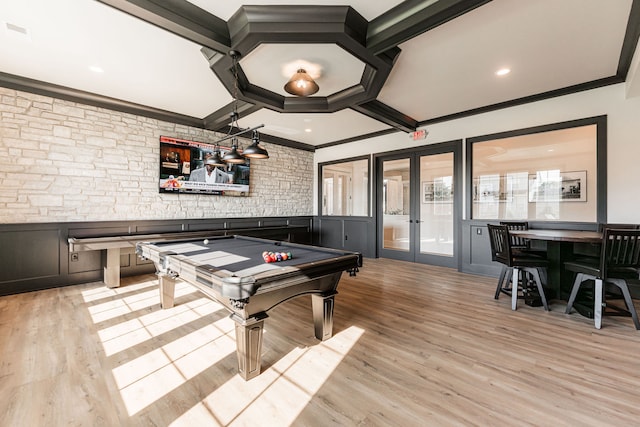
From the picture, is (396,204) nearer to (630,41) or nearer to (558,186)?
(558,186)

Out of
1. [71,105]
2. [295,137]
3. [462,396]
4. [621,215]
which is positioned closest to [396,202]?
[295,137]

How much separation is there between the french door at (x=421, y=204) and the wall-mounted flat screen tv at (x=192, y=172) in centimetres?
337

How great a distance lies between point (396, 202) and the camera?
6.17 m

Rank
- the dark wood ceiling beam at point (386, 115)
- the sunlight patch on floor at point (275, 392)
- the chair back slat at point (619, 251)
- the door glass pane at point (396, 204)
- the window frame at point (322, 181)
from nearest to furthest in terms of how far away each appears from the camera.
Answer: the sunlight patch on floor at point (275, 392), the chair back slat at point (619, 251), the dark wood ceiling beam at point (386, 115), the door glass pane at point (396, 204), the window frame at point (322, 181)

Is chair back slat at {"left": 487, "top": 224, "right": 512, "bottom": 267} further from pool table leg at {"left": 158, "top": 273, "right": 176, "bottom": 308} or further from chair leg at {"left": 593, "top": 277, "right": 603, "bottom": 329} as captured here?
pool table leg at {"left": 158, "top": 273, "right": 176, "bottom": 308}

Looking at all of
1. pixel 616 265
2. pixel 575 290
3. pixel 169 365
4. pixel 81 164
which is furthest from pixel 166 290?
pixel 616 265

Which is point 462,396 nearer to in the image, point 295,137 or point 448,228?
point 448,228

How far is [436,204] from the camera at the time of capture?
5512mm

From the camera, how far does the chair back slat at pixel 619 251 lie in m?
2.62

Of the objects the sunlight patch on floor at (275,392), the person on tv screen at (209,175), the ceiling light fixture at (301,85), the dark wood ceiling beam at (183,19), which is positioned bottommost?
the sunlight patch on floor at (275,392)

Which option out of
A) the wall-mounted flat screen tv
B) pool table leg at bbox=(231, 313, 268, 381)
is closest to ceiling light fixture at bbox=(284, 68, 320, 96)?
the wall-mounted flat screen tv

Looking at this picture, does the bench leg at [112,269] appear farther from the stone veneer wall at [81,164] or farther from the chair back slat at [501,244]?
the chair back slat at [501,244]

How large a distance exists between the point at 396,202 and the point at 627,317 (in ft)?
12.7

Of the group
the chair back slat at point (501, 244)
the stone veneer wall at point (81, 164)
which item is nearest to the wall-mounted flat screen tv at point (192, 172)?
the stone veneer wall at point (81, 164)
